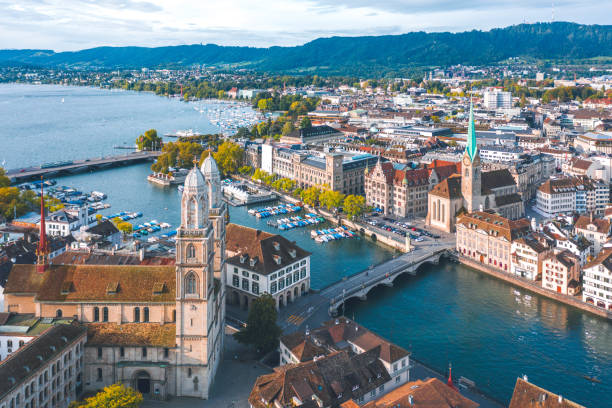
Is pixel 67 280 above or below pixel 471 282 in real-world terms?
above

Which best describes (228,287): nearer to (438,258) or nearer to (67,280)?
(67,280)

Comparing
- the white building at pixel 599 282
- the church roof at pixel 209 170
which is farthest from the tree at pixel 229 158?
the white building at pixel 599 282

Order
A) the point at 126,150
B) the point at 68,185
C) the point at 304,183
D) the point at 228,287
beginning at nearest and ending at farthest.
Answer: the point at 228,287
the point at 304,183
the point at 68,185
the point at 126,150

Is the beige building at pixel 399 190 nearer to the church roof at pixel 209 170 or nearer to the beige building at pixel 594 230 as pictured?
the beige building at pixel 594 230

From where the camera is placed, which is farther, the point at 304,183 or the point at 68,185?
the point at 68,185

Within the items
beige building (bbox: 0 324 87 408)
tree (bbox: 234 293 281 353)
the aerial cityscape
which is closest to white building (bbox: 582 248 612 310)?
the aerial cityscape

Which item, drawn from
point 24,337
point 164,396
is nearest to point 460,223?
point 164,396

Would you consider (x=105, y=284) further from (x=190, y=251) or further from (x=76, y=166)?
(x=76, y=166)
